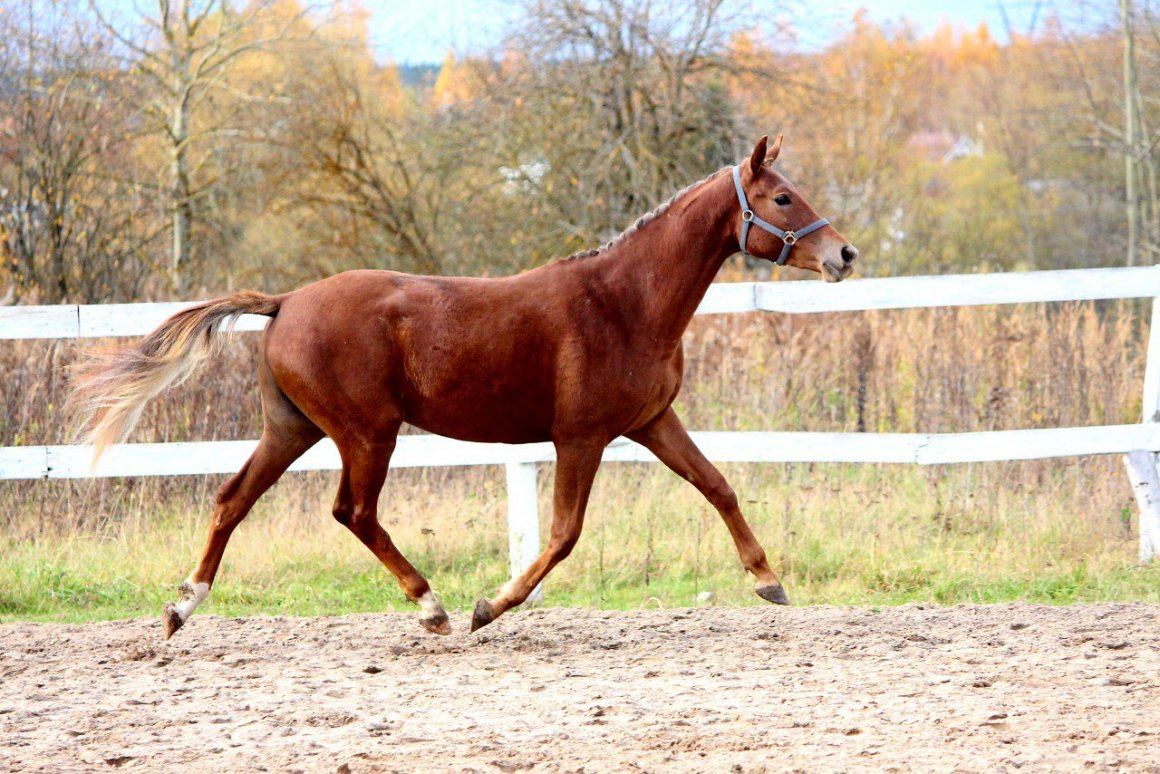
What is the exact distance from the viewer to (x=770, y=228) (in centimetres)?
489

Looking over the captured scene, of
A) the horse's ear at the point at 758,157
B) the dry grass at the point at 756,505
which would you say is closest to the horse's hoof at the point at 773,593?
the dry grass at the point at 756,505

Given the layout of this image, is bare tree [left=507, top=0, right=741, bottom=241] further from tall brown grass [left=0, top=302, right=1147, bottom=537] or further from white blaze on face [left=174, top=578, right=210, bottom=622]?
white blaze on face [left=174, top=578, right=210, bottom=622]

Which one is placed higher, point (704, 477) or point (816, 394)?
point (816, 394)

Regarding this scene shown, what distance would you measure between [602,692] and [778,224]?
193 centimetres

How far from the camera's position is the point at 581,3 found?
44.1 feet

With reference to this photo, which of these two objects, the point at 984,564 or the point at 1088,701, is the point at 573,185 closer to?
the point at 984,564

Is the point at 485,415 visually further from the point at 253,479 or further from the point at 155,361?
the point at 155,361

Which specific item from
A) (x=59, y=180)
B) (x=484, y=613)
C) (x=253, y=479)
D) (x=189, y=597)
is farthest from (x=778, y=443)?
(x=59, y=180)

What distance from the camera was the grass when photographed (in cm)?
622

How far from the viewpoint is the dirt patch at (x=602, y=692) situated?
3443mm

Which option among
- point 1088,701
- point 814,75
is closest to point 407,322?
point 1088,701

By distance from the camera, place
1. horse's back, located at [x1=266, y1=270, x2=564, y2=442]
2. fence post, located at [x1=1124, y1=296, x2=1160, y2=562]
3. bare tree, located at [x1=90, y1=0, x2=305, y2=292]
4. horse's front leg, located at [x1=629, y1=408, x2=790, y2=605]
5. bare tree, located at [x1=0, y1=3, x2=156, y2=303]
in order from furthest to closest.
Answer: bare tree, located at [x1=90, y1=0, x2=305, y2=292]
bare tree, located at [x1=0, y1=3, x2=156, y2=303]
fence post, located at [x1=1124, y1=296, x2=1160, y2=562]
horse's front leg, located at [x1=629, y1=408, x2=790, y2=605]
horse's back, located at [x1=266, y1=270, x2=564, y2=442]

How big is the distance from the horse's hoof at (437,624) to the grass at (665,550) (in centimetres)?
100

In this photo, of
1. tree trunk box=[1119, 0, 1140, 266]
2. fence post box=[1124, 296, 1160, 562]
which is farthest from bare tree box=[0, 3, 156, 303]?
tree trunk box=[1119, 0, 1140, 266]
